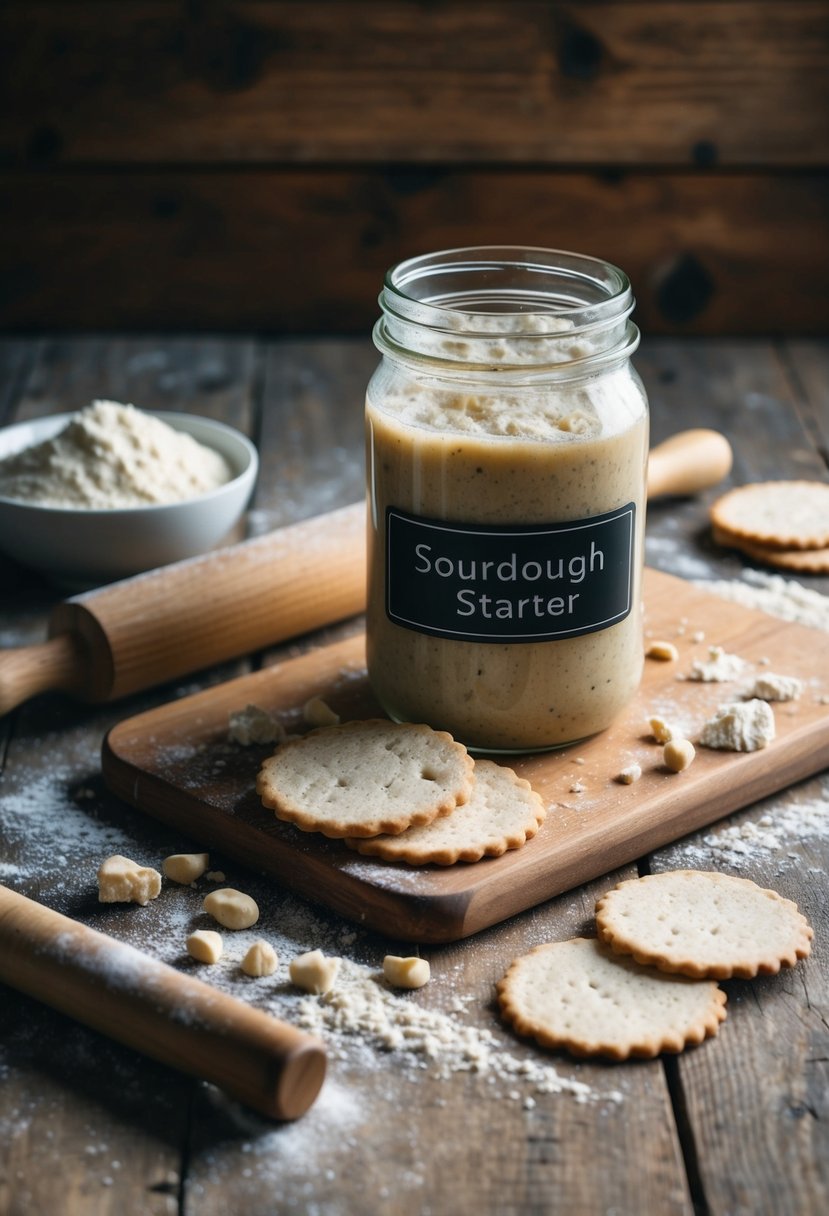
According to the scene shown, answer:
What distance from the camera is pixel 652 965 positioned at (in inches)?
39.0

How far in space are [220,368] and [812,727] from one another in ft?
4.58

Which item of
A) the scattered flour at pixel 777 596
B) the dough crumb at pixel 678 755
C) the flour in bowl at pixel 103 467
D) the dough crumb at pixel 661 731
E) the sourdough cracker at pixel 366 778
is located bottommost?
the scattered flour at pixel 777 596

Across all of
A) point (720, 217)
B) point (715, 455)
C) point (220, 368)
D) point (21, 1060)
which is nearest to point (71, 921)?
point (21, 1060)

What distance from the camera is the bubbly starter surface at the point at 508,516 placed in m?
1.14

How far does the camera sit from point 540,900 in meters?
1.10

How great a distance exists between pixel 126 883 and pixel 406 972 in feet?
0.78

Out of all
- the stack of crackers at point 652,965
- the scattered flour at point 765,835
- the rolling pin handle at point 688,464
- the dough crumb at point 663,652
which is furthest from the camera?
the rolling pin handle at point 688,464

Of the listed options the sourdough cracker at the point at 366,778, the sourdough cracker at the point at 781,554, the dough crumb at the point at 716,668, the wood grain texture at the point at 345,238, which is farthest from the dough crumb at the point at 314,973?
the wood grain texture at the point at 345,238

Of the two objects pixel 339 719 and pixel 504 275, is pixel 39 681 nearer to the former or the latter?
pixel 339 719

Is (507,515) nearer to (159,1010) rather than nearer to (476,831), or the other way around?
(476,831)

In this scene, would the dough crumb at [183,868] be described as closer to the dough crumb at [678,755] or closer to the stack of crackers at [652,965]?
the stack of crackers at [652,965]

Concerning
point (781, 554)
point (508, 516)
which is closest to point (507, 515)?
point (508, 516)

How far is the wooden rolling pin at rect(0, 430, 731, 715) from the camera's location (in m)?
1.37

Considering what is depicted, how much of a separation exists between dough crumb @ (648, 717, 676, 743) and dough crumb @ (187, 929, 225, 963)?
0.43 meters
